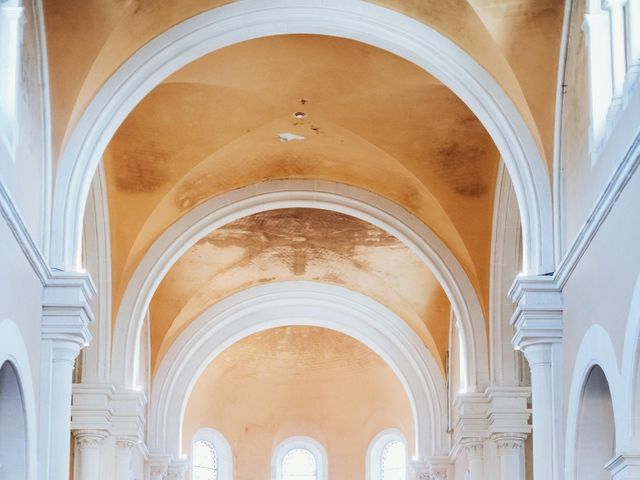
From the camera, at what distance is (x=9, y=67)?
35.9 ft

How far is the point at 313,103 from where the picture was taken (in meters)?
16.0

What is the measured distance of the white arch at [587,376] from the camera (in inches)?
394

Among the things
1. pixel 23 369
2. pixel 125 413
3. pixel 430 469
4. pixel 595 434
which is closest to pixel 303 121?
pixel 125 413

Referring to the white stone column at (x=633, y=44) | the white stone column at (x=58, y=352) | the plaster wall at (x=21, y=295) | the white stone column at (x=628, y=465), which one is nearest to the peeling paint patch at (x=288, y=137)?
the white stone column at (x=58, y=352)

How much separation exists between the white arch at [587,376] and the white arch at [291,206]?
5935 millimetres

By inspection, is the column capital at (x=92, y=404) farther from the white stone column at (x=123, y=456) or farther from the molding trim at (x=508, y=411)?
the molding trim at (x=508, y=411)

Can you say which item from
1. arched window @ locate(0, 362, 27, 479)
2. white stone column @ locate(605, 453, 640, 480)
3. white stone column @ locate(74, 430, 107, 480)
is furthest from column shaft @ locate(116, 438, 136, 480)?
white stone column @ locate(605, 453, 640, 480)

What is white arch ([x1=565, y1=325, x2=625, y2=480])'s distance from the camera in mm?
10000

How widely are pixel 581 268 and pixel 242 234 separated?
32.3 ft

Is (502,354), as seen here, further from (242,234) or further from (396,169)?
(242,234)

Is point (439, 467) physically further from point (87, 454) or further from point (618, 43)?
point (618, 43)

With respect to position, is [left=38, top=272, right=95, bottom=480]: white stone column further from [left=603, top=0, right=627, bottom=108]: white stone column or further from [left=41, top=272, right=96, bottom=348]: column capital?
[left=603, top=0, right=627, bottom=108]: white stone column

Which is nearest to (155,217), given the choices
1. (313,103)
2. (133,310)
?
(133,310)

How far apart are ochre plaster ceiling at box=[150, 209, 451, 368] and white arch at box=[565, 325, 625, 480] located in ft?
29.0
